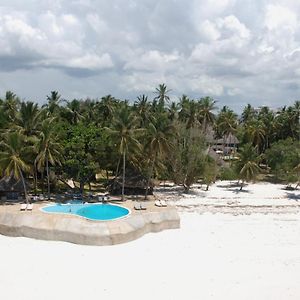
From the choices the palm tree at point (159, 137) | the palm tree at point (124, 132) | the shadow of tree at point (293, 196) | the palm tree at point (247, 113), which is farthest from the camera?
the palm tree at point (247, 113)

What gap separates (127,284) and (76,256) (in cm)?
569

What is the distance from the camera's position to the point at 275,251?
28156 millimetres

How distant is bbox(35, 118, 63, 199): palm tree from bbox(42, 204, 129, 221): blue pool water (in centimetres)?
452

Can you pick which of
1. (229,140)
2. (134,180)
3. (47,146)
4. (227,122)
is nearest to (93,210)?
(47,146)

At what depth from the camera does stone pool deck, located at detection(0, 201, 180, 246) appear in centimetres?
2945

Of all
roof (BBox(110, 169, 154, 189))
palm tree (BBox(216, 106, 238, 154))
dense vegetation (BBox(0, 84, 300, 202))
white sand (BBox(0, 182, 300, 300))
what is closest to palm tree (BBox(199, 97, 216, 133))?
dense vegetation (BBox(0, 84, 300, 202))

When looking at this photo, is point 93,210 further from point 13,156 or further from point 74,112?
point 74,112

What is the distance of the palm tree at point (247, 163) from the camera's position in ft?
161

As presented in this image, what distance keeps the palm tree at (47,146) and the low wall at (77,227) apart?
278 inches

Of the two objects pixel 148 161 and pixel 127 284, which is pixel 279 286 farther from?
pixel 148 161

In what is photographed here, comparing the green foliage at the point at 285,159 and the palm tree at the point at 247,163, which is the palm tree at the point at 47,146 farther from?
the green foliage at the point at 285,159

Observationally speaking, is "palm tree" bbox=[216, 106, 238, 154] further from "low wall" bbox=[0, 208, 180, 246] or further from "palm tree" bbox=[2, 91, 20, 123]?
"low wall" bbox=[0, 208, 180, 246]

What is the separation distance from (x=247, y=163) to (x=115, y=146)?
17.3 metres

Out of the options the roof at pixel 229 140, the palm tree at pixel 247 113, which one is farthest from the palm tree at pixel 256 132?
the palm tree at pixel 247 113
